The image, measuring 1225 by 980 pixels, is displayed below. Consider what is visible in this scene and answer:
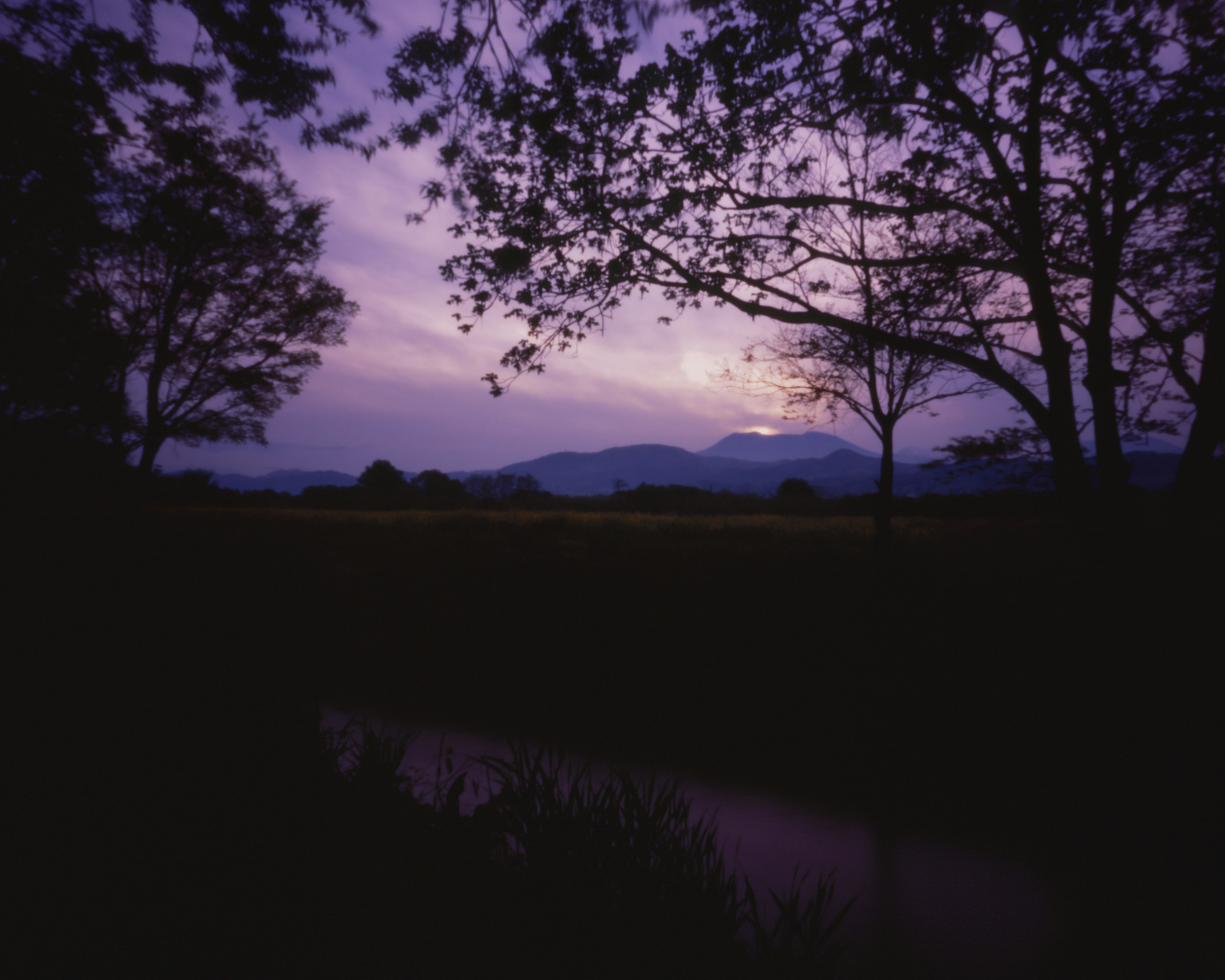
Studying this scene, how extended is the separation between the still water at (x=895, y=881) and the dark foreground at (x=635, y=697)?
23 centimetres

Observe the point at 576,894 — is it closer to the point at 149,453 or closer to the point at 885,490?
the point at 885,490

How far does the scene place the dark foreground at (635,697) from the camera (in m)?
3.05

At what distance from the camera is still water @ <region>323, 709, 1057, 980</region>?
12.9ft

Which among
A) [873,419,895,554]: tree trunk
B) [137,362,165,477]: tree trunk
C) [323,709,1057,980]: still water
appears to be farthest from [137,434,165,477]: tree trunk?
[873,419,895,554]: tree trunk

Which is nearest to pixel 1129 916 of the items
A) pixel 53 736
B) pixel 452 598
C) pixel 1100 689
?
pixel 1100 689

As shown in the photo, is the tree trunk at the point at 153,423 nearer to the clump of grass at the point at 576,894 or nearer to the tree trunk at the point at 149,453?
the tree trunk at the point at 149,453

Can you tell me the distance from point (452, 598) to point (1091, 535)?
10.9 metres

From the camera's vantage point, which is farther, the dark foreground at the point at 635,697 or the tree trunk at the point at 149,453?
the tree trunk at the point at 149,453

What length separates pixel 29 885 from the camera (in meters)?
2.71

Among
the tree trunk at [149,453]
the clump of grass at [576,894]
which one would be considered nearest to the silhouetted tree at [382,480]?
the tree trunk at [149,453]

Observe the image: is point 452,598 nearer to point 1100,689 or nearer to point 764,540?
point 764,540

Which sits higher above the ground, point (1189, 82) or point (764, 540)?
point (1189, 82)

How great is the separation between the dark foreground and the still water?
0.76 ft

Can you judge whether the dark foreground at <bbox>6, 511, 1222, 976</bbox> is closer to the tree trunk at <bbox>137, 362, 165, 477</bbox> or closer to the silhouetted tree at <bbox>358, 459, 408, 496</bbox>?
the tree trunk at <bbox>137, 362, 165, 477</bbox>
